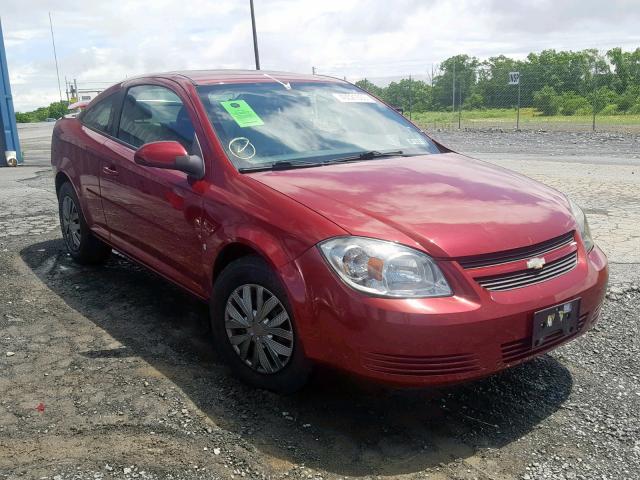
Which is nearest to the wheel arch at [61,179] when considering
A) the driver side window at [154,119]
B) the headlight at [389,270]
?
the driver side window at [154,119]

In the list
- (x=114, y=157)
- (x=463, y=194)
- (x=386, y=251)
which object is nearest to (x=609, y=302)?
(x=463, y=194)

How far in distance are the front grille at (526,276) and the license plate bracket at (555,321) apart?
14 cm

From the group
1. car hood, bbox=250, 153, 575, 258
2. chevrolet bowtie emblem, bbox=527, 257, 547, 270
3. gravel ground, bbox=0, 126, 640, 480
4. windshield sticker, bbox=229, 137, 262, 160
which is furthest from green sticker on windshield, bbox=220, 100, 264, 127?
chevrolet bowtie emblem, bbox=527, 257, 547, 270

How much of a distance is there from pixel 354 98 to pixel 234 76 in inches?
33.0

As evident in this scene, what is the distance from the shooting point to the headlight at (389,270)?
2.71m

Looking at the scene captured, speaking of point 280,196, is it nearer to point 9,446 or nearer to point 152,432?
point 152,432

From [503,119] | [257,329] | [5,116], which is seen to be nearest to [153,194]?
[257,329]

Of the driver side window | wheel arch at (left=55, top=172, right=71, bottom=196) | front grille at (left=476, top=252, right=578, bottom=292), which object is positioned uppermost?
the driver side window

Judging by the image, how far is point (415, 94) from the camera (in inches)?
1185

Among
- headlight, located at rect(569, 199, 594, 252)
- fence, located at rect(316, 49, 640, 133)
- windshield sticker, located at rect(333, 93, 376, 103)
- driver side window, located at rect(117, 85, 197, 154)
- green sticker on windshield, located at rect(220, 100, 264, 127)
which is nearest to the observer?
headlight, located at rect(569, 199, 594, 252)

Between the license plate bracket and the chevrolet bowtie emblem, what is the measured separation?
0.19m

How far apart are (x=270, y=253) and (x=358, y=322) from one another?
1.89ft

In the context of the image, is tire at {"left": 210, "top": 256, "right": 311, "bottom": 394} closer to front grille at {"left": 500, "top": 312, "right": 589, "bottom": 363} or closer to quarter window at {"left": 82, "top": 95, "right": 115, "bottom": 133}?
front grille at {"left": 500, "top": 312, "right": 589, "bottom": 363}

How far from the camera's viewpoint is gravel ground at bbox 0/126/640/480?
2699 mm
